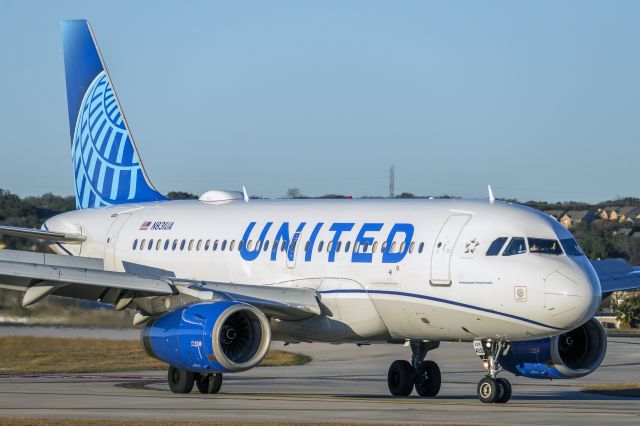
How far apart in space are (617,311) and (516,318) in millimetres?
61049

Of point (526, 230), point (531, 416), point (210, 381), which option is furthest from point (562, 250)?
point (210, 381)

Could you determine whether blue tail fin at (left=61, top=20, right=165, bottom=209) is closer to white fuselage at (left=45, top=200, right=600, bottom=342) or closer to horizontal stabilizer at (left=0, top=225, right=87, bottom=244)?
horizontal stabilizer at (left=0, top=225, right=87, bottom=244)

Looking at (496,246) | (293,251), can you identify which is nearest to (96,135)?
(293,251)

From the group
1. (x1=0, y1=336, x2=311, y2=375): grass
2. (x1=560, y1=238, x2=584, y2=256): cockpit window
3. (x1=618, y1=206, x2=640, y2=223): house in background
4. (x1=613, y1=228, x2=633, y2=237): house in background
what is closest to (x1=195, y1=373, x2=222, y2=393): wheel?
(x1=0, y1=336, x2=311, y2=375): grass

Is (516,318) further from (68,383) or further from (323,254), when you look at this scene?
(68,383)

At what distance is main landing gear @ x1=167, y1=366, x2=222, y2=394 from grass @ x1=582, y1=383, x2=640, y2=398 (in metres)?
9.68

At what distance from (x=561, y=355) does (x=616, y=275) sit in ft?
11.7

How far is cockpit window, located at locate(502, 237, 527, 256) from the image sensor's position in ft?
90.4

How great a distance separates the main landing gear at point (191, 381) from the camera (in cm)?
3128

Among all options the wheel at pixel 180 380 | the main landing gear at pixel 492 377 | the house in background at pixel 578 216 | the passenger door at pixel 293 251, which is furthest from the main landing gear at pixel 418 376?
the house in background at pixel 578 216

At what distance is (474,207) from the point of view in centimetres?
2920

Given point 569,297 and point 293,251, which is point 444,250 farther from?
point 293,251

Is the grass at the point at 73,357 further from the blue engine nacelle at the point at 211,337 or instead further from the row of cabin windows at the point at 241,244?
the blue engine nacelle at the point at 211,337

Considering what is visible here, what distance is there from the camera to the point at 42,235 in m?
36.9
